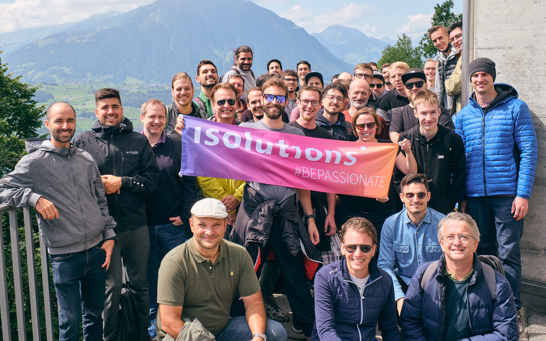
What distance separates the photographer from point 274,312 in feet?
18.8

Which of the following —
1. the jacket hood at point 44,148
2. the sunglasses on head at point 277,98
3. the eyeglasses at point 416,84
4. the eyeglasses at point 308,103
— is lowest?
the jacket hood at point 44,148

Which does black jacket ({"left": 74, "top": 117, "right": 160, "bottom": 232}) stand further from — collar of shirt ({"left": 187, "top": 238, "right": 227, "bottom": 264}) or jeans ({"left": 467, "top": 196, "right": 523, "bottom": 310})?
jeans ({"left": 467, "top": 196, "right": 523, "bottom": 310})

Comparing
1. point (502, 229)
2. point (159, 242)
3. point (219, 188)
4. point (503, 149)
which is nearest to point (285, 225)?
point (219, 188)

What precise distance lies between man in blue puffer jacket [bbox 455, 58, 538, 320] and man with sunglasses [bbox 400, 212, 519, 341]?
1.75 metres

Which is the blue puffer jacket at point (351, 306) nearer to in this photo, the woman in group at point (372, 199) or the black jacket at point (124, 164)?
the woman in group at point (372, 199)

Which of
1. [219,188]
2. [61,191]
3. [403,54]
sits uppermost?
[403,54]

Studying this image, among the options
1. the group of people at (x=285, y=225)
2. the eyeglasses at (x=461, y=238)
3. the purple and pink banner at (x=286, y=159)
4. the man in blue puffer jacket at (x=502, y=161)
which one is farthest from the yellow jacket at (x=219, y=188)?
→ the man in blue puffer jacket at (x=502, y=161)

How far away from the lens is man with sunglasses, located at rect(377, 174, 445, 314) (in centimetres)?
477

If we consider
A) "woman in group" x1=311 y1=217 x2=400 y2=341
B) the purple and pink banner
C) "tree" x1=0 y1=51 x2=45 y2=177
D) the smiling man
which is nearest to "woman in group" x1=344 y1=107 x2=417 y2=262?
the purple and pink banner

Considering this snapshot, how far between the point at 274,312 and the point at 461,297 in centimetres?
255

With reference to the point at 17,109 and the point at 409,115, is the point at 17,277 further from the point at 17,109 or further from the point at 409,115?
the point at 17,109

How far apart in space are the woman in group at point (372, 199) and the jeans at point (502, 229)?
3.35ft

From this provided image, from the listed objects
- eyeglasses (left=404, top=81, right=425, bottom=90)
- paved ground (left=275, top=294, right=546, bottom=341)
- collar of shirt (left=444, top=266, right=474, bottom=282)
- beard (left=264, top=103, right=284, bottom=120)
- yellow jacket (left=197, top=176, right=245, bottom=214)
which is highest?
eyeglasses (left=404, top=81, right=425, bottom=90)

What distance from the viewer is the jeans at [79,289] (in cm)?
424
